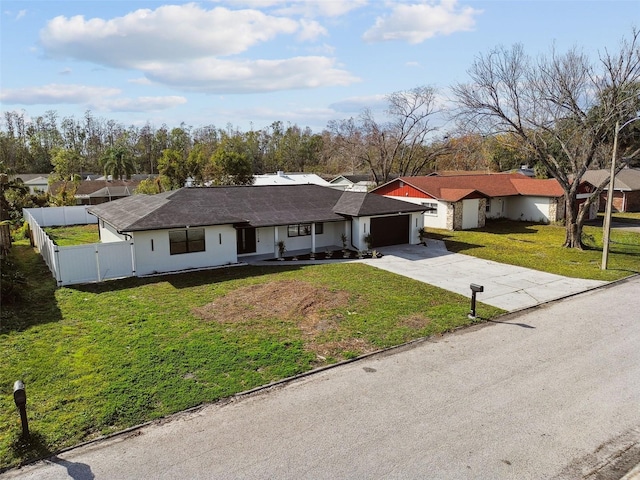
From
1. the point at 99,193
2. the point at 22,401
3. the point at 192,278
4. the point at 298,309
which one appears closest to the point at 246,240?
the point at 192,278

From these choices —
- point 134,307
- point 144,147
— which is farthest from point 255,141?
point 134,307

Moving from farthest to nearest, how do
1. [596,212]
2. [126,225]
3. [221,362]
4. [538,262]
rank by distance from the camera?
[596,212], [538,262], [126,225], [221,362]

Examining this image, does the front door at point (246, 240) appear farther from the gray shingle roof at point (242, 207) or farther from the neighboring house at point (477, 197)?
the neighboring house at point (477, 197)

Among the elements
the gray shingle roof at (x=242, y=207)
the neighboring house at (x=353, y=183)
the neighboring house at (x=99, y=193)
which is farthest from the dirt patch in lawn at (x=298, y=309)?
the neighboring house at (x=99, y=193)

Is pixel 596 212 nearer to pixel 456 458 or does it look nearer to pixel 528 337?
pixel 528 337

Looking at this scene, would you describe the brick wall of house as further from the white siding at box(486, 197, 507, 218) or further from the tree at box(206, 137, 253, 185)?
the tree at box(206, 137, 253, 185)

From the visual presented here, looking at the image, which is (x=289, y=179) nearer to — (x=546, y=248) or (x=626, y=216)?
(x=546, y=248)
